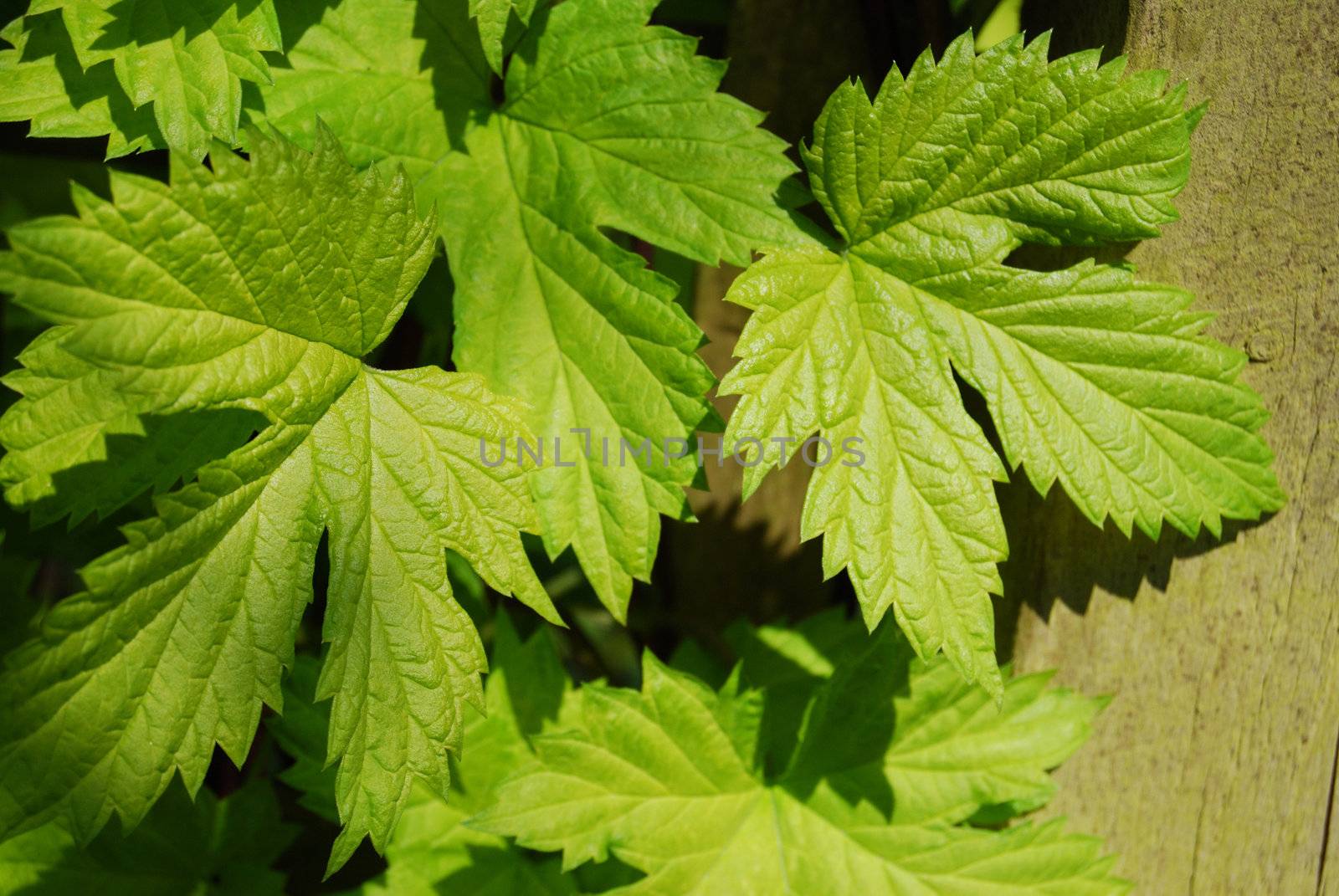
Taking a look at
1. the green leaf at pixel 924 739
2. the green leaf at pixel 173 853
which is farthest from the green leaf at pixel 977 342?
the green leaf at pixel 173 853

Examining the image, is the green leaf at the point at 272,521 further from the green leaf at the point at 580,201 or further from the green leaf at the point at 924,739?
the green leaf at the point at 924,739

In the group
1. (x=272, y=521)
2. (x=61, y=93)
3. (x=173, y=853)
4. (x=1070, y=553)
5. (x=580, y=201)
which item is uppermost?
(x=61, y=93)

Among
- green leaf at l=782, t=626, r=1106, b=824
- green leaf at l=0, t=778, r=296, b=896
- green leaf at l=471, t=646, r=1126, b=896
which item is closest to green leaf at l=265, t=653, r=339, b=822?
green leaf at l=0, t=778, r=296, b=896

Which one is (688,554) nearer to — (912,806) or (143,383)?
(912,806)

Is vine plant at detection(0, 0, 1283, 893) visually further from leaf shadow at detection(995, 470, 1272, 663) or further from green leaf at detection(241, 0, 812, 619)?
leaf shadow at detection(995, 470, 1272, 663)

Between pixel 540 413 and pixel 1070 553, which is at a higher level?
pixel 540 413

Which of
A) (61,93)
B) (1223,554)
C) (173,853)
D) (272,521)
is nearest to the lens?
(272,521)

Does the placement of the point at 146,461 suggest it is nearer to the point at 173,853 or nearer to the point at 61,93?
the point at 61,93

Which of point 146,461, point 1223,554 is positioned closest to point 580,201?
point 146,461
